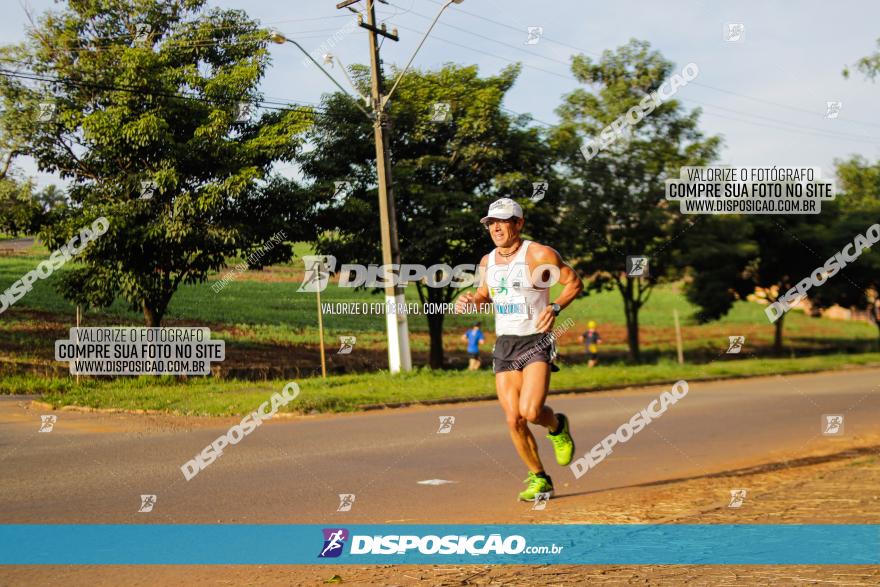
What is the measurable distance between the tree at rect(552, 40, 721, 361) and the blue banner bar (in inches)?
1062

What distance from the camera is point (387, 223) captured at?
71.9 ft

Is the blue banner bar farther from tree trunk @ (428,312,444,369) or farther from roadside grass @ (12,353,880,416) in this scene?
tree trunk @ (428,312,444,369)

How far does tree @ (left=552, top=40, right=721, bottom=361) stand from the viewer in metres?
33.3

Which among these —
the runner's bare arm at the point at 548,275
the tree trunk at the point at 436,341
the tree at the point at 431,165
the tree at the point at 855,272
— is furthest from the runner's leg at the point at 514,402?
the tree at the point at 855,272

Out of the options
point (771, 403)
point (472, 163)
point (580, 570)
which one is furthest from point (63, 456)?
point (472, 163)

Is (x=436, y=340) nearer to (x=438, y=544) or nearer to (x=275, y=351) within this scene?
(x=275, y=351)

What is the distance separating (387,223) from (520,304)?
16001 mm

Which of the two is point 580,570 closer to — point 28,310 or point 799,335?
point 28,310

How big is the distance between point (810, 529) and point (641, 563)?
164 centimetres

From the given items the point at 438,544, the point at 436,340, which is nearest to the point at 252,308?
the point at 436,340

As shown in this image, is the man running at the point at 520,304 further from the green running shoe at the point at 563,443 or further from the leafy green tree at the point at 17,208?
the leafy green tree at the point at 17,208

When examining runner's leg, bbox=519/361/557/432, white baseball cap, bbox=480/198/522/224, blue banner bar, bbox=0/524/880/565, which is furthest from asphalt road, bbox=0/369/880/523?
white baseball cap, bbox=480/198/522/224

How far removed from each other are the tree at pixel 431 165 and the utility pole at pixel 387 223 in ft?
16.1

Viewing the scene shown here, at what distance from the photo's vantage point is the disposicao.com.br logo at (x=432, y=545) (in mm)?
5301
